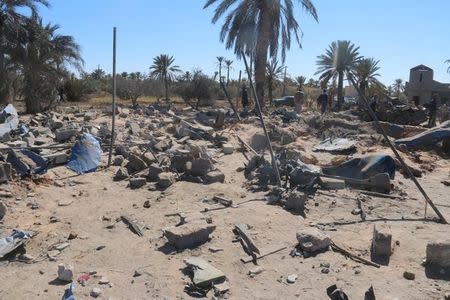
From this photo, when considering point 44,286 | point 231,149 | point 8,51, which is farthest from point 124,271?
point 8,51

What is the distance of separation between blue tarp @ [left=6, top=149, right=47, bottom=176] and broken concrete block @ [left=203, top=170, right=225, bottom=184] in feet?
8.61

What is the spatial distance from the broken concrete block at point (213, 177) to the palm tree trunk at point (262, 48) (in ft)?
44.9

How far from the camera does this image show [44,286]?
4.58 metres

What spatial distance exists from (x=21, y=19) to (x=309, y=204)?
18171 millimetres

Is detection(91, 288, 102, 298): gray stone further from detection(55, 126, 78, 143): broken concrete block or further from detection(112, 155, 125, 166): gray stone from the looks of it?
detection(55, 126, 78, 143): broken concrete block

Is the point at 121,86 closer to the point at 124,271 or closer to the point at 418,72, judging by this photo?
the point at 418,72

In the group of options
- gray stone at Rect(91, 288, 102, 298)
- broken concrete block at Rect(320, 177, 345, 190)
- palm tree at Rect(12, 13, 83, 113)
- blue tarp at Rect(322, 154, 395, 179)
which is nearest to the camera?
gray stone at Rect(91, 288, 102, 298)

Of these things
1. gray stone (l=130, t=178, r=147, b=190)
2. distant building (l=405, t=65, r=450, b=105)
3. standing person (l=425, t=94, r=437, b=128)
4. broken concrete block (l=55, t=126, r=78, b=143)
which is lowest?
gray stone (l=130, t=178, r=147, b=190)

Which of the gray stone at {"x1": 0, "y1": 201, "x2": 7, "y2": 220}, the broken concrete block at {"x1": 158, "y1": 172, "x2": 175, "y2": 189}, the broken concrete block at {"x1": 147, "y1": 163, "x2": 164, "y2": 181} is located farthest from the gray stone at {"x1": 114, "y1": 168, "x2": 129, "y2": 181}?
the gray stone at {"x1": 0, "y1": 201, "x2": 7, "y2": 220}

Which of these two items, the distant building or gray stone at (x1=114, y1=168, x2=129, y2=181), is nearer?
gray stone at (x1=114, y1=168, x2=129, y2=181)

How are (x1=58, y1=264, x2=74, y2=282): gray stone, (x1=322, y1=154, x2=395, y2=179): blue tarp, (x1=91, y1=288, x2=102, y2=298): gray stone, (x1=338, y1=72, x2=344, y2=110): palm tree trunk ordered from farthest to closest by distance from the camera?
(x1=338, y1=72, x2=344, y2=110): palm tree trunk
(x1=322, y1=154, x2=395, y2=179): blue tarp
(x1=58, y1=264, x2=74, y2=282): gray stone
(x1=91, y1=288, x2=102, y2=298): gray stone

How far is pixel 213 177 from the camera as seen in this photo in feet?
26.5

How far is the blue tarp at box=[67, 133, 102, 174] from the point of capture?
8680mm

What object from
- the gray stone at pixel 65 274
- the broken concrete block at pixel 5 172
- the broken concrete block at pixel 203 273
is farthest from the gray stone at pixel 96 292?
the broken concrete block at pixel 5 172
